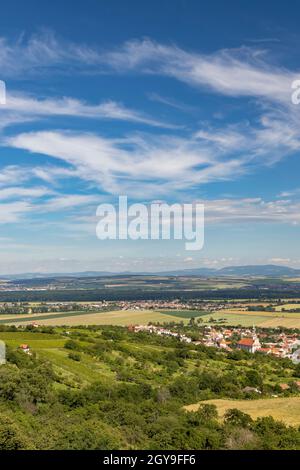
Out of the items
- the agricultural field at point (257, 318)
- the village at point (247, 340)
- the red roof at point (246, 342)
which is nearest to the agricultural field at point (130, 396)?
the village at point (247, 340)

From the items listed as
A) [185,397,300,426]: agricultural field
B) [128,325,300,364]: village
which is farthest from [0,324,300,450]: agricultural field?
[128,325,300,364]: village

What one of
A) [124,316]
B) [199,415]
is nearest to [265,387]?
[199,415]

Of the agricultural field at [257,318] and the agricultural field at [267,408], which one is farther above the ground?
the agricultural field at [267,408]

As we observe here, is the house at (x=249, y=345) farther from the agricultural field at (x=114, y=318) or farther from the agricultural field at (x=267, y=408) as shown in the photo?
the agricultural field at (x=267, y=408)
